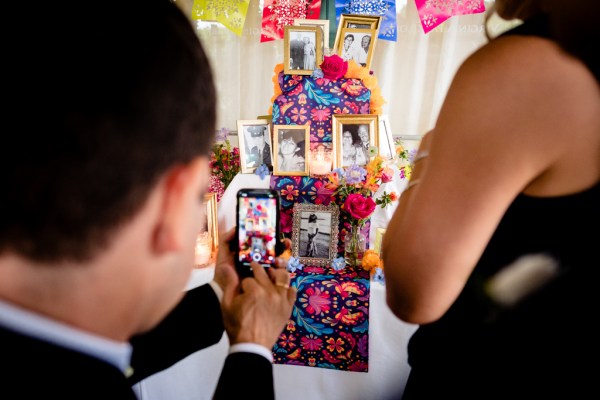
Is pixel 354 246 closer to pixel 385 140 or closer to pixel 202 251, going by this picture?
pixel 385 140

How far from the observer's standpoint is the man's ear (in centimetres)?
41

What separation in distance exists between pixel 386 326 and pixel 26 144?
4.06ft

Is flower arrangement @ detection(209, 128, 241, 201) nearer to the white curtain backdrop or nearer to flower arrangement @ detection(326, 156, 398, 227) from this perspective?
flower arrangement @ detection(326, 156, 398, 227)

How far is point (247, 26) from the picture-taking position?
2.72 m

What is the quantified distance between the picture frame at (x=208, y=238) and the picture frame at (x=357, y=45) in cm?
79

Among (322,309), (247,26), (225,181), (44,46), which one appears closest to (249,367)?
(44,46)

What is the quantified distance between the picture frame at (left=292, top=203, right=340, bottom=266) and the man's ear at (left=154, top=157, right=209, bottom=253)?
3.41 feet

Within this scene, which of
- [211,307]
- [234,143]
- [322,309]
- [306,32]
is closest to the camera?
[211,307]

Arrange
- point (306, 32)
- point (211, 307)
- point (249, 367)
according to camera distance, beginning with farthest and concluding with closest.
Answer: point (306, 32) → point (211, 307) → point (249, 367)

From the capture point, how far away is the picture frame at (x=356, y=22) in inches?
62.1

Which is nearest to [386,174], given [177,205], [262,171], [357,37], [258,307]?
[262,171]

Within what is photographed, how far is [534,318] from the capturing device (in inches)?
19.1

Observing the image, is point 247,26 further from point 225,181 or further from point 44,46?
point 44,46

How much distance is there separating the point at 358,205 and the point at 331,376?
0.60 m
